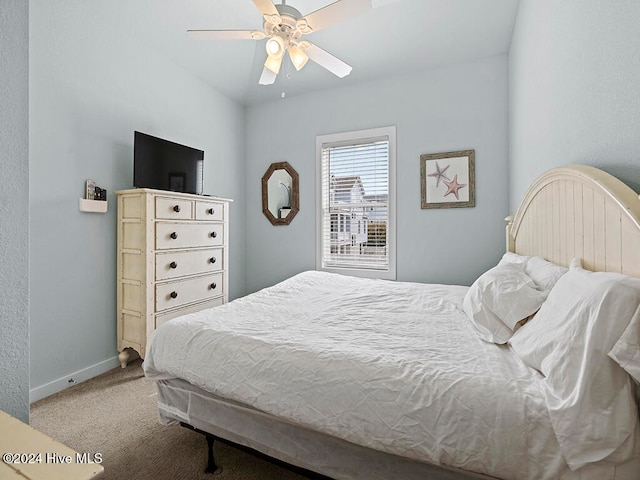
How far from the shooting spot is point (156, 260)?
8.25 feet

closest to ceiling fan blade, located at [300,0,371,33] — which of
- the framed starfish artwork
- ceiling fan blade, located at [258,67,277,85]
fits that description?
ceiling fan blade, located at [258,67,277,85]

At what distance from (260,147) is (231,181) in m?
0.59

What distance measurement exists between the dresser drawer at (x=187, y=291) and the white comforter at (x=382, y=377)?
1039mm

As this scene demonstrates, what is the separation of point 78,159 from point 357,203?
2569 millimetres

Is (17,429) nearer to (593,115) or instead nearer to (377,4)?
(593,115)

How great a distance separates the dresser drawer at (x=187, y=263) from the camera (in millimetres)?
2578

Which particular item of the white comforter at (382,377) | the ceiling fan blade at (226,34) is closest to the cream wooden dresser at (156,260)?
the white comforter at (382,377)

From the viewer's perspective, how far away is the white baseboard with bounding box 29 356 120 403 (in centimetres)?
216

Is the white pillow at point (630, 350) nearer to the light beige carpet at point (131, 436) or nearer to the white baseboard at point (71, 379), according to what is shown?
the light beige carpet at point (131, 436)

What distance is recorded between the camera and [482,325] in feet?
4.41

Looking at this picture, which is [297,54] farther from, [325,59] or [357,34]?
[357,34]

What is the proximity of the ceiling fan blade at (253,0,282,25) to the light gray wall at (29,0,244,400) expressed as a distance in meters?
1.52

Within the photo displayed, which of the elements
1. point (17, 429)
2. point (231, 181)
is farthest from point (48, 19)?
point (17, 429)

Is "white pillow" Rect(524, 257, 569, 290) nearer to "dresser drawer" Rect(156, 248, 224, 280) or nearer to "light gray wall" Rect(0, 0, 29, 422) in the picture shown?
"light gray wall" Rect(0, 0, 29, 422)
